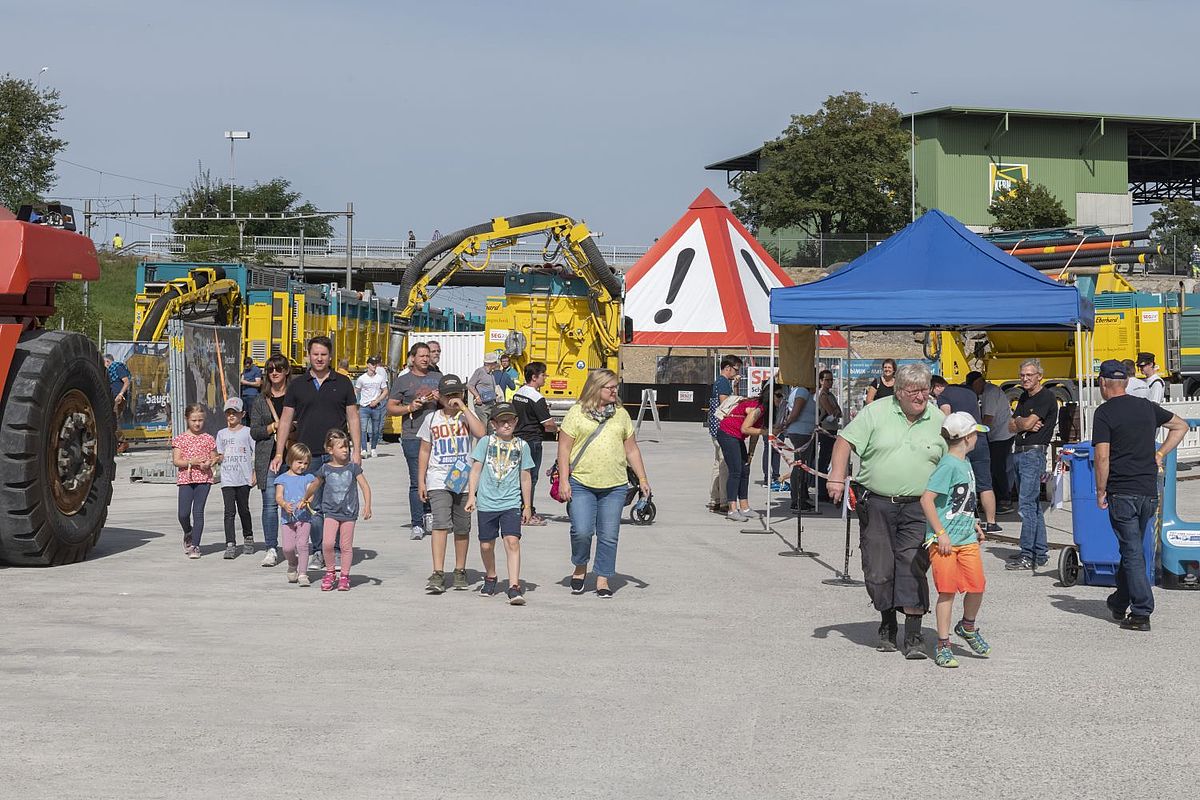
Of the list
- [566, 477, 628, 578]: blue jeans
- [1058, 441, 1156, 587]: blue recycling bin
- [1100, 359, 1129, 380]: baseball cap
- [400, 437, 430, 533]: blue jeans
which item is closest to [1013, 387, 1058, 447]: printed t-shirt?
[1058, 441, 1156, 587]: blue recycling bin

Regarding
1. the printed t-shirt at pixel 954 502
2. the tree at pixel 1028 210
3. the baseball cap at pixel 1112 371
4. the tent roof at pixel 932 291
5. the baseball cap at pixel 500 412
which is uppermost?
the tree at pixel 1028 210

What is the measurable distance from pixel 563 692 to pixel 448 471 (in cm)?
367

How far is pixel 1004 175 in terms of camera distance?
69875mm

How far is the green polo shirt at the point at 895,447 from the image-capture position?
8805 millimetres

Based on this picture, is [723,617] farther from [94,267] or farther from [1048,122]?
[1048,122]

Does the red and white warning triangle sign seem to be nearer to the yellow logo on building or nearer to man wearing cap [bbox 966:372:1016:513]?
man wearing cap [bbox 966:372:1016:513]

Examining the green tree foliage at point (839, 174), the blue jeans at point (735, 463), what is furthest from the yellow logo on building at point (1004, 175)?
the blue jeans at point (735, 463)

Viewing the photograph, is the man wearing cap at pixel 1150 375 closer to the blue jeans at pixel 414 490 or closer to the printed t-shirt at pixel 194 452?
the blue jeans at pixel 414 490

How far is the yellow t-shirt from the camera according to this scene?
1112 centimetres

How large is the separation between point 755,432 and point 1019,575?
13.5 ft

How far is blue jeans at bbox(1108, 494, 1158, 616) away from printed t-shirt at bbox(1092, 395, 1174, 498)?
67 millimetres

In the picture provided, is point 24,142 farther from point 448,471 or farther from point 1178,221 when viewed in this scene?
point 1178,221

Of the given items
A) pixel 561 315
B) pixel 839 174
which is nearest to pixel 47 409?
pixel 561 315

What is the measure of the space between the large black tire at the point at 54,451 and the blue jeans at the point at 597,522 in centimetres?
416
